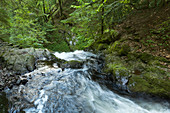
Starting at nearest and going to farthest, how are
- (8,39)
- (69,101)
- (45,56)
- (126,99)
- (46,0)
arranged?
(69,101) → (126,99) → (45,56) → (8,39) → (46,0)

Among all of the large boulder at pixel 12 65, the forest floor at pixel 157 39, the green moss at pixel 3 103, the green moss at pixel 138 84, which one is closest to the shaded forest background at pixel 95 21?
the forest floor at pixel 157 39

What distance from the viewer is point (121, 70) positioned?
4.14m

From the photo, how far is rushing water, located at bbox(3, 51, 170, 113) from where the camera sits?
2518 millimetres

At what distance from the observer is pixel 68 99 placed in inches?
114

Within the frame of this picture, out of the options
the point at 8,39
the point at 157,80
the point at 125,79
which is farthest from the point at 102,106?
the point at 8,39

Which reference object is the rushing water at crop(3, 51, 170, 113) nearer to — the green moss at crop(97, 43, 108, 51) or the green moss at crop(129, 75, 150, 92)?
the green moss at crop(129, 75, 150, 92)

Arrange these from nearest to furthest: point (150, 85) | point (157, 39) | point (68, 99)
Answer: point (68, 99)
point (150, 85)
point (157, 39)

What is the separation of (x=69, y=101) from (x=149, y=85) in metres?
3.10

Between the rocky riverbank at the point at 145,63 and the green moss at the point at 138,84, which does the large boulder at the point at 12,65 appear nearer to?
the rocky riverbank at the point at 145,63

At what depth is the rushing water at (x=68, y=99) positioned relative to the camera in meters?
2.52

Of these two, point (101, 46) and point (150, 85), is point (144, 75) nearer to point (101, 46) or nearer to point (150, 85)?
point (150, 85)

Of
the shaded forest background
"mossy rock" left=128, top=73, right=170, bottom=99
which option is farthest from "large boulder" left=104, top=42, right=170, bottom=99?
the shaded forest background

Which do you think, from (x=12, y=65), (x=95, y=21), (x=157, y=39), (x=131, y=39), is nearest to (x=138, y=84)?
(x=157, y=39)

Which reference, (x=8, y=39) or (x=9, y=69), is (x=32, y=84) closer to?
(x=9, y=69)
